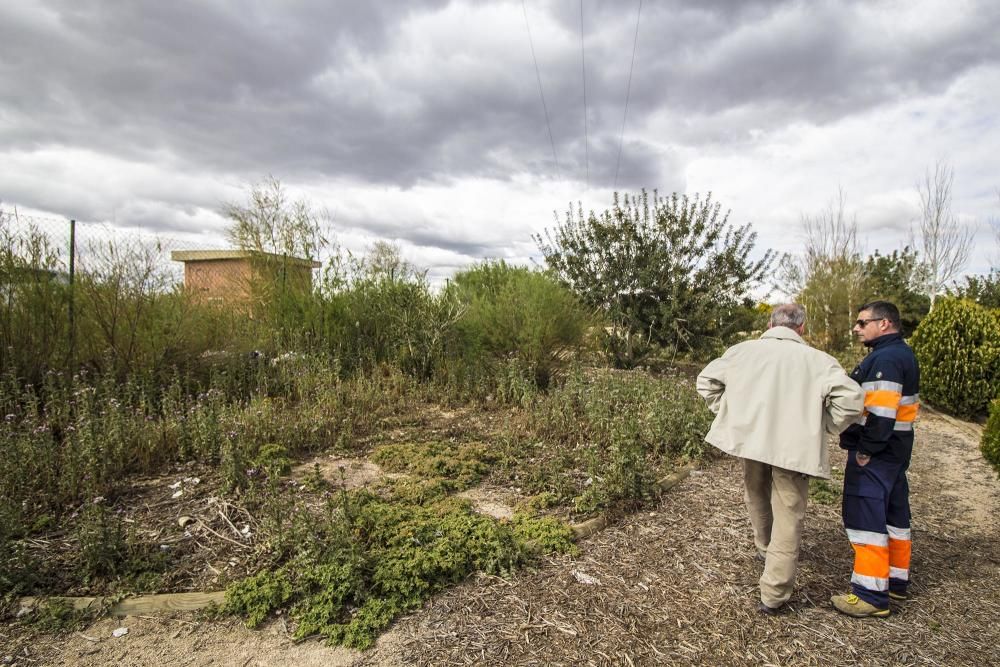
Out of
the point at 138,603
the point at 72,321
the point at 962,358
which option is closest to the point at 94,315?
the point at 72,321

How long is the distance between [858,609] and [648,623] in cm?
105

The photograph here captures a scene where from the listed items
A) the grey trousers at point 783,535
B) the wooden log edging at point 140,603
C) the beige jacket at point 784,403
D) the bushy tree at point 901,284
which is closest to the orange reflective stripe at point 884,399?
the beige jacket at point 784,403

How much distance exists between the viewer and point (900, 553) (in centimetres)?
275

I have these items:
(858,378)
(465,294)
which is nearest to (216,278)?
(465,294)

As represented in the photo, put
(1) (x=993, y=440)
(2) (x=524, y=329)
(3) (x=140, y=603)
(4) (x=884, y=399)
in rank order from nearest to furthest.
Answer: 1. (4) (x=884, y=399)
2. (3) (x=140, y=603)
3. (1) (x=993, y=440)
4. (2) (x=524, y=329)

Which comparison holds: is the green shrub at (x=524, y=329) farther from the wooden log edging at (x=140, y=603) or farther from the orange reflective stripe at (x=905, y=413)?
the orange reflective stripe at (x=905, y=413)

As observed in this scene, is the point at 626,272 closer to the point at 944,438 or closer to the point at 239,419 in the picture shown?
the point at 944,438

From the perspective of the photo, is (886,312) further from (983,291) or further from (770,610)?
(983,291)

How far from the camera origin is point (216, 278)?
27.7 feet

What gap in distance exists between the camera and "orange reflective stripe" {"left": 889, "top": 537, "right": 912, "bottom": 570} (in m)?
2.74

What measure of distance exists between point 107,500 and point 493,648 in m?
3.06

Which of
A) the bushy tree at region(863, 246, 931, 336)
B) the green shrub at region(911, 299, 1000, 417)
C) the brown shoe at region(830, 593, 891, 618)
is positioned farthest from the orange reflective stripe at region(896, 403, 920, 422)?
the bushy tree at region(863, 246, 931, 336)

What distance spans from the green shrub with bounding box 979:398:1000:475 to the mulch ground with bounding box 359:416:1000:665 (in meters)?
0.68

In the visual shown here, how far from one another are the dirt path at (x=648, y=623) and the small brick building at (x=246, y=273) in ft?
19.6
